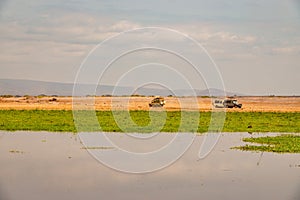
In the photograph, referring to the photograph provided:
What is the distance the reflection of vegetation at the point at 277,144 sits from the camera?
24.5 metres

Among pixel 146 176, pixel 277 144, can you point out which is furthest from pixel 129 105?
pixel 146 176

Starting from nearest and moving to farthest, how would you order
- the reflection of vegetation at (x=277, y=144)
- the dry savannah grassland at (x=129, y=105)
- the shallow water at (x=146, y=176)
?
the shallow water at (x=146, y=176) → the reflection of vegetation at (x=277, y=144) → the dry savannah grassland at (x=129, y=105)

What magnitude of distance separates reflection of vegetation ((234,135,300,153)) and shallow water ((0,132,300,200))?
1135 millimetres

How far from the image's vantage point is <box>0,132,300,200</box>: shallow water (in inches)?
596

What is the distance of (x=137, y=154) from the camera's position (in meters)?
23.0

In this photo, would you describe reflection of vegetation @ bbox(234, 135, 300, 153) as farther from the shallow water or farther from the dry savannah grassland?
the dry savannah grassland

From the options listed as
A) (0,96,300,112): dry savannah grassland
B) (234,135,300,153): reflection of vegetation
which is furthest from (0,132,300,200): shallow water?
(0,96,300,112): dry savannah grassland

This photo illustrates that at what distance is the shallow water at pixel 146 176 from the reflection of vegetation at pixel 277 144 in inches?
44.7

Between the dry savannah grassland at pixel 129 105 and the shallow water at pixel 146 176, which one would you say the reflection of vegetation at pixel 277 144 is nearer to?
the shallow water at pixel 146 176

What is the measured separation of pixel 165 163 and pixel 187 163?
0.80 metres

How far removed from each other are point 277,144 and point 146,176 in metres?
10.3

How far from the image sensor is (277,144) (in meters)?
26.3

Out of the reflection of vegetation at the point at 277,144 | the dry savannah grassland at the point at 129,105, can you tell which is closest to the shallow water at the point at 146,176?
the reflection of vegetation at the point at 277,144

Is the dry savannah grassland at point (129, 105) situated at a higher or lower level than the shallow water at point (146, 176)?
higher
